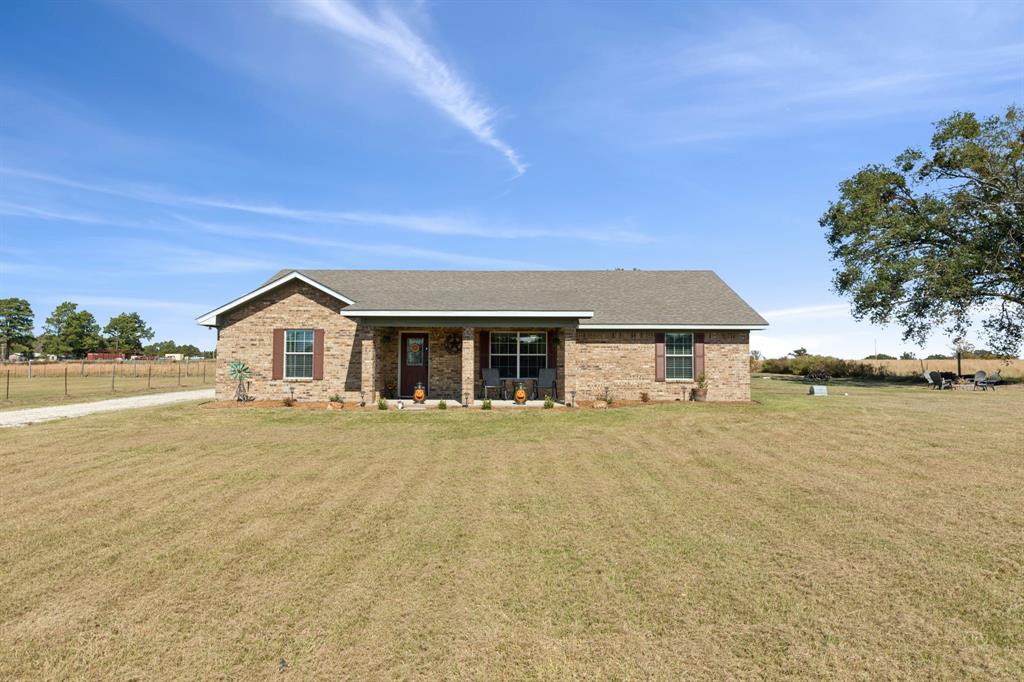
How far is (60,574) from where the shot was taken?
16.9 feet

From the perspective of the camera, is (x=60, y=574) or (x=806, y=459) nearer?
(x=60, y=574)

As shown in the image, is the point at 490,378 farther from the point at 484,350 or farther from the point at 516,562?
the point at 516,562

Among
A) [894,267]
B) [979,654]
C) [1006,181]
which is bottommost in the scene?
[979,654]

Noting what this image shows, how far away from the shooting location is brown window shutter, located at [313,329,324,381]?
18609mm

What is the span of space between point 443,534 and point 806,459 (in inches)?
298

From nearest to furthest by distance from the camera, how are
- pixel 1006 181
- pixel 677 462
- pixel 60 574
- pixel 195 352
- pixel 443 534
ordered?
1. pixel 60 574
2. pixel 443 534
3. pixel 677 462
4. pixel 1006 181
5. pixel 195 352

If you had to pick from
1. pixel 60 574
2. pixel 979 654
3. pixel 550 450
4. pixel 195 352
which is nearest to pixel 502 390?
pixel 550 450

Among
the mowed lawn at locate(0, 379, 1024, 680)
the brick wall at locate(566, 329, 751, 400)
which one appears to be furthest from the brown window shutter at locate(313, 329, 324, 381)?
the brick wall at locate(566, 329, 751, 400)

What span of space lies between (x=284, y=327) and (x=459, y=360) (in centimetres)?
644

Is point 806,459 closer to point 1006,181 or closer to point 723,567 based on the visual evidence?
point 723,567

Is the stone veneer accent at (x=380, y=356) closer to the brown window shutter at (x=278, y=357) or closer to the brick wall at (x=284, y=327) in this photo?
the brick wall at (x=284, y=327)

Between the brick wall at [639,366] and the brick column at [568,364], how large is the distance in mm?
558

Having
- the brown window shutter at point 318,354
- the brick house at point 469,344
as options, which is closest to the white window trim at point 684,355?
the brick house at point 469,344

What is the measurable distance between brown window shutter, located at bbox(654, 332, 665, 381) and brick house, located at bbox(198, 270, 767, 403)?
0.12 ft
